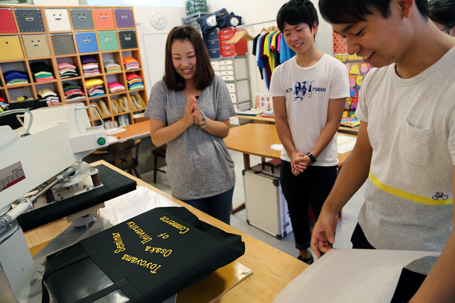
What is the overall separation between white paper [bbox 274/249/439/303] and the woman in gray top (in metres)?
0.94

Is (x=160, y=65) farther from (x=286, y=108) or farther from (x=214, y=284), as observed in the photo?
(x=214, y=284)

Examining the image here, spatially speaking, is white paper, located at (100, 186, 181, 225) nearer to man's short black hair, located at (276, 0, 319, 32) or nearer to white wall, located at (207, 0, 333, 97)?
man's short black hair, located at (276, 0, 319, 32)

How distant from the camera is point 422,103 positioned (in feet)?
2.33

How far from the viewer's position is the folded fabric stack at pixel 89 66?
4867mm

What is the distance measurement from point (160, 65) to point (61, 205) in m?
5.57

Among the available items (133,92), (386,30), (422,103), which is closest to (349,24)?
(386,30)

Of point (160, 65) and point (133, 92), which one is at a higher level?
point (160, 65)

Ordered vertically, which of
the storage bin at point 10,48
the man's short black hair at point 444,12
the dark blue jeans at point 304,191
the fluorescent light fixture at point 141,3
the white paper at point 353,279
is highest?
the fluorescent light fixture at point 141,3

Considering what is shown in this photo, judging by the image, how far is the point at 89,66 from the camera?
192 inches

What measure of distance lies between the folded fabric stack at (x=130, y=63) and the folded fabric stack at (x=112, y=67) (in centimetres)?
13

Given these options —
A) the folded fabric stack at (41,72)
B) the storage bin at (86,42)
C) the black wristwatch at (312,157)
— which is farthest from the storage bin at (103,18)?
the black wristwatch at (312,157)

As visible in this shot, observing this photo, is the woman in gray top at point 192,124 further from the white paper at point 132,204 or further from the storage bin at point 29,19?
the storage bin at point 29,19

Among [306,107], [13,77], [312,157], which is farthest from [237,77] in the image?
[312,157]

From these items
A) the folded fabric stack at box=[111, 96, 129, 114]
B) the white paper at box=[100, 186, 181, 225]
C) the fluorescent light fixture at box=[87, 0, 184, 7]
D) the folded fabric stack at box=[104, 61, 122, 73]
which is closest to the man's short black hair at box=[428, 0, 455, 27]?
the white paper at box=[100, 186, 181, 225]
